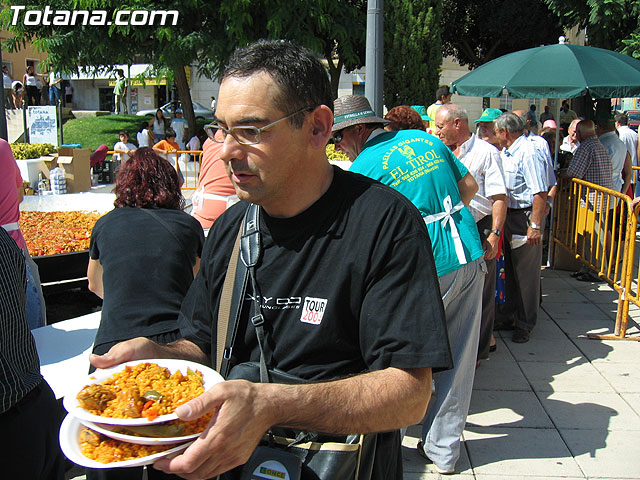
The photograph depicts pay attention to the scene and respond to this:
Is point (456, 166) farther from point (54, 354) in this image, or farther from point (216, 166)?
point (54, 354)

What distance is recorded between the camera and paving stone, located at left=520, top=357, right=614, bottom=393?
5.34 metres

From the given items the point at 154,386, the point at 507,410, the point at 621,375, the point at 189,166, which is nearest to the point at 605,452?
the point at 507,410

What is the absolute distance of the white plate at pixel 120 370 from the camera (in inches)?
62.6

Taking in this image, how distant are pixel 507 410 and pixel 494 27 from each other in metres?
23.3

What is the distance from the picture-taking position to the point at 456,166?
4117mm

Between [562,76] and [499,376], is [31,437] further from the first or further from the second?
[562,76]

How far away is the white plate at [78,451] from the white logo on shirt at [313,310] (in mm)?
437

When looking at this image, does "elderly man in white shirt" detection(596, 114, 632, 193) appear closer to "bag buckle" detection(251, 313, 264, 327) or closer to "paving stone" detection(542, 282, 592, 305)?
"paving stone" detection(542, 282, 592, 305)

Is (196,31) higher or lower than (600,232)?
higher

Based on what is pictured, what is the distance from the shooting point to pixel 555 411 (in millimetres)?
4941

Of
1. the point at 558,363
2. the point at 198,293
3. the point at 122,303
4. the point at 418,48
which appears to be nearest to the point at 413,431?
the point at 558,363

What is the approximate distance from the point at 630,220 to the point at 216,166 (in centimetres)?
403

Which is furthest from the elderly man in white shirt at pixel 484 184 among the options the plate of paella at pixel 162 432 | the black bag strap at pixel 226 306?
the plate of paella at pixel 162 432

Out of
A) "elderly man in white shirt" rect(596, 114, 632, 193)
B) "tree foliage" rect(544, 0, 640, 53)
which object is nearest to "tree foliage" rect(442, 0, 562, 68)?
"tree foliage" rect(544, 0, 640, 53)
